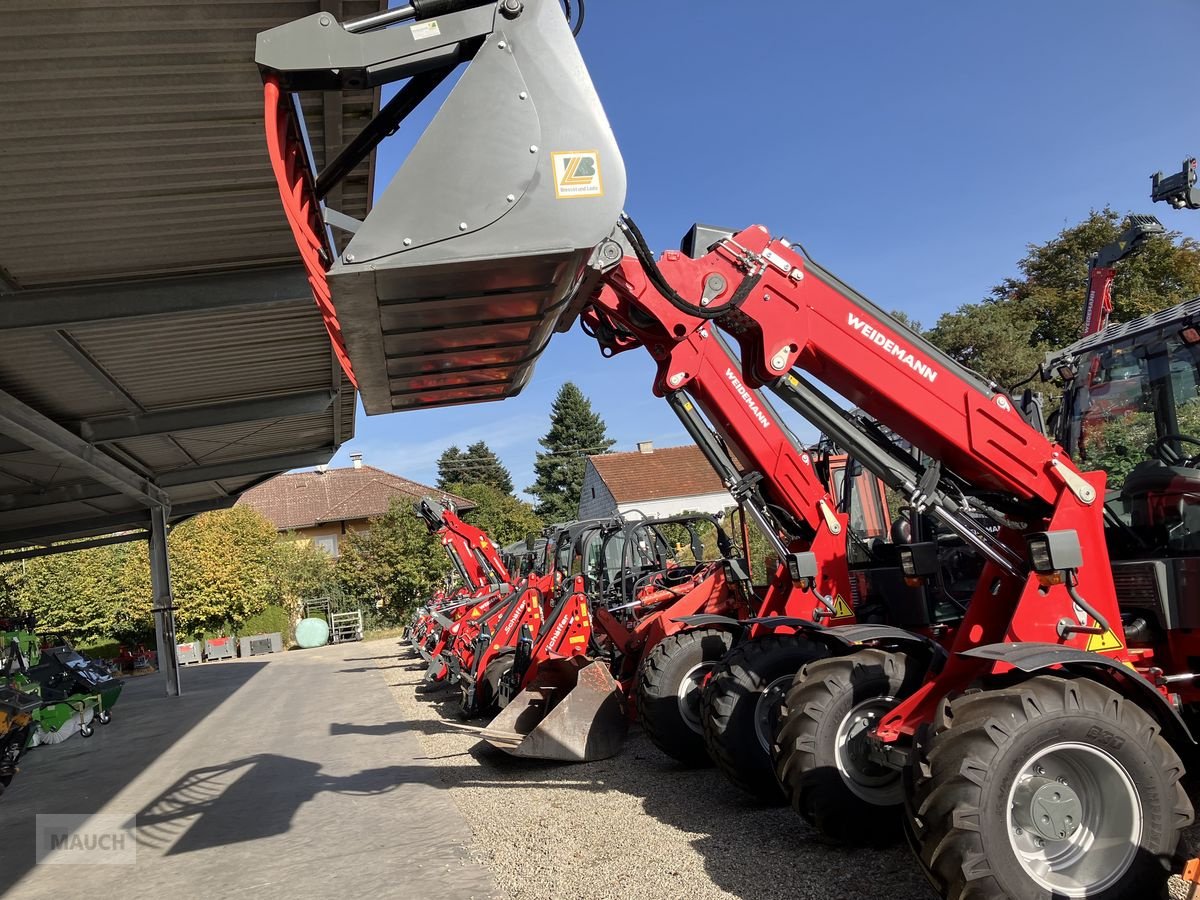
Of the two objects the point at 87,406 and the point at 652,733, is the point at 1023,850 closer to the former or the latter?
the point at 652,733

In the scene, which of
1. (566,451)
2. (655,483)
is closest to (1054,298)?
(655,483)

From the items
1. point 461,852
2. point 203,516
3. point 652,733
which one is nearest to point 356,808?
point 461,852

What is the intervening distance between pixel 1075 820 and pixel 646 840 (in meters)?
2.64

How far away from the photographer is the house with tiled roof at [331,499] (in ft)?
145

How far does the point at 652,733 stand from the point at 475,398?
3.74 metres

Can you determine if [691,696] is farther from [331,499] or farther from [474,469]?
[474,469]

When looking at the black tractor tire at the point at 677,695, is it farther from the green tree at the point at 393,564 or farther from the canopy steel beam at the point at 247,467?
the green tree at the point at 393,564

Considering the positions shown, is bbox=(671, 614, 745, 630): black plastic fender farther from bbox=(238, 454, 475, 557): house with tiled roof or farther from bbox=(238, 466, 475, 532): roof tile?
bbox=(238, 466, 475, 532): roof tile

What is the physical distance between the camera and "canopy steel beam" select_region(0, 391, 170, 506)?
38.6ft

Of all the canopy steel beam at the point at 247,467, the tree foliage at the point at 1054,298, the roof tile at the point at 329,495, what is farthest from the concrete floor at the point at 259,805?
the roof tile at the point at 329,495

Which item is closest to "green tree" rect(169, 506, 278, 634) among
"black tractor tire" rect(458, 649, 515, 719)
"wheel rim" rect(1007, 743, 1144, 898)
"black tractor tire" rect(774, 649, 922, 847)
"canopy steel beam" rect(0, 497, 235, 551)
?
"canopy steel beam" rect(0, 497, 235, 551)

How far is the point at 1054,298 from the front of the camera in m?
31.7

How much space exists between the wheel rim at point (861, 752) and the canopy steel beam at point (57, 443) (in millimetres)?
10885

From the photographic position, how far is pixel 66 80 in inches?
229
